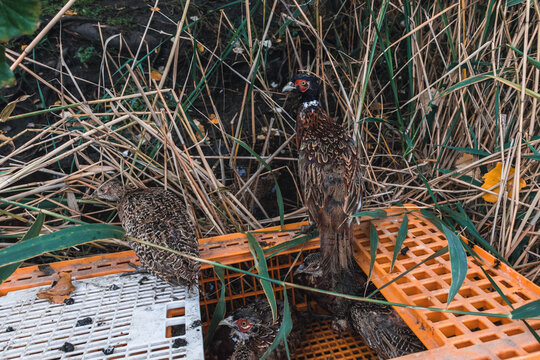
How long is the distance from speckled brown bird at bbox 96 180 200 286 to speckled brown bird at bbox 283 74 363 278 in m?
0.79

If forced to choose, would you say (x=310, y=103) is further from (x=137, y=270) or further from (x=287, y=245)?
(x=137, y=270)

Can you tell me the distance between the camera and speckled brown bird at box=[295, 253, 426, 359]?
94.3 inches

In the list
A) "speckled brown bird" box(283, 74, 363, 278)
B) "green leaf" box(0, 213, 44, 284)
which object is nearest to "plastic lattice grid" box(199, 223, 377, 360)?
"speckled brown bird" box(283, 74, 363, 278)

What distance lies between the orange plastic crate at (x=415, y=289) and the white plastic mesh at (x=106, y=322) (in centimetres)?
15

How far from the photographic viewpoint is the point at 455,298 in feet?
6.52

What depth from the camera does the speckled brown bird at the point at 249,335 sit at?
102 inches

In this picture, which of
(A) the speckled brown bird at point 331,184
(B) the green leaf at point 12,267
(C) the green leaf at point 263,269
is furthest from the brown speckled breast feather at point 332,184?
(B) the green leaf at point 12,267

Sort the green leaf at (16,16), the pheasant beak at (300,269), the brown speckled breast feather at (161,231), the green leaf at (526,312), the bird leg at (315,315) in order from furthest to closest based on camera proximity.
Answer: the bird leg at (315,315) → the pheasant beak at (300,269) → the brown speckled breast feather at (161,231) → the green leaf at (526,312) → the green leaf at (16,16)

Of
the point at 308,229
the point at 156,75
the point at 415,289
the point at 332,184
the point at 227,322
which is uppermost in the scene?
the point at 156,75

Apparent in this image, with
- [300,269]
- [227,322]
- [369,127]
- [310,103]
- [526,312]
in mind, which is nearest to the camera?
[526,312]

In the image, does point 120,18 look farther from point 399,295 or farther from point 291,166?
point 399,295

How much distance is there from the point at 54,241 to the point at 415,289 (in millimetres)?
1704

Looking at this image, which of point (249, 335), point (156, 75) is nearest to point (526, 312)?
point (249, 335)

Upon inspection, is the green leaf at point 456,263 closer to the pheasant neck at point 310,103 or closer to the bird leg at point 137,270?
the pheasant neck at point 310,103
